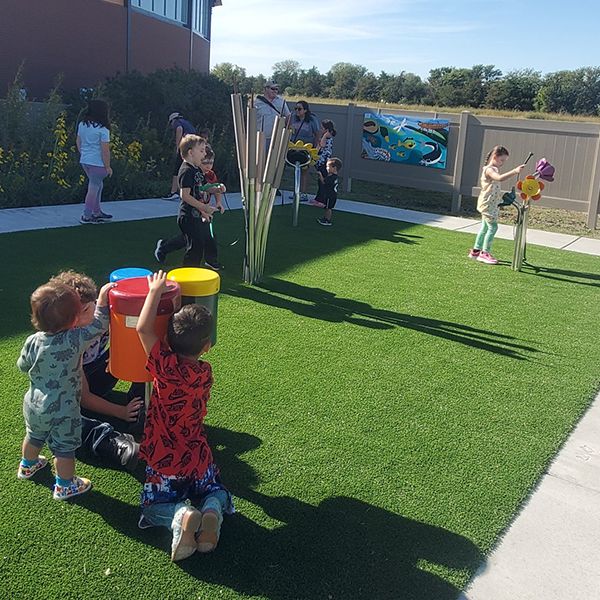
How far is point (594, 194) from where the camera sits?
11945 mm

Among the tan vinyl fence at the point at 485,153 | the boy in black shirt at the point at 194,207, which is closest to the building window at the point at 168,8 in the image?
the tan vinyl fence at the point at 485,153

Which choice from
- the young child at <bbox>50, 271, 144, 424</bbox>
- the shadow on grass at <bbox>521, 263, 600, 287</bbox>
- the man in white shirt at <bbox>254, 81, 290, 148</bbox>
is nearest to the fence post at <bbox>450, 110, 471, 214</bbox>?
the man in white shirt at <bbox>254, 81, 290, 148</bbox>

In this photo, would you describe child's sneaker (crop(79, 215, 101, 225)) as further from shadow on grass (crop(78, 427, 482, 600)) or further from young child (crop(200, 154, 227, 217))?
shadow on grass (crop(78, 427, 482, 600))

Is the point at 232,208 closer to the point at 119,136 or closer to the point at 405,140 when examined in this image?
the point at 119,136

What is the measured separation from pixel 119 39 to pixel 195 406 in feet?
59.4

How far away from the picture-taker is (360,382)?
455cm

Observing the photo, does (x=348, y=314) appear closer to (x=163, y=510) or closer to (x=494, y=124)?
(x=163, y=510)

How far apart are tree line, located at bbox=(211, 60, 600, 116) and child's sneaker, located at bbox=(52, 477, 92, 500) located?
158 ft

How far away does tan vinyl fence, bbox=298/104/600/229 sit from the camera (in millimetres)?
12055

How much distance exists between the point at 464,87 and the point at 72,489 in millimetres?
64741

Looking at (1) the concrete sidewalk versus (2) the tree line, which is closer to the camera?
(1) the concrete sidewalk

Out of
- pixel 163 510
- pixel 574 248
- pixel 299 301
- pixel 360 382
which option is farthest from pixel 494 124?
pixel 163 510

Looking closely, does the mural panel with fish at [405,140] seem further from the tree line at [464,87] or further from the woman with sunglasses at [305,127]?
the tree line at [464,87]

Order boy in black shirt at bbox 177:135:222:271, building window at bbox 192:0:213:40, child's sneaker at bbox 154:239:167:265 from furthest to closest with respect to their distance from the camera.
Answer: building window at bbox 192:0:213:40
child's sneaker at bbox 154:239:167:265
boy in black shirt at bbox 177:135:222:271
